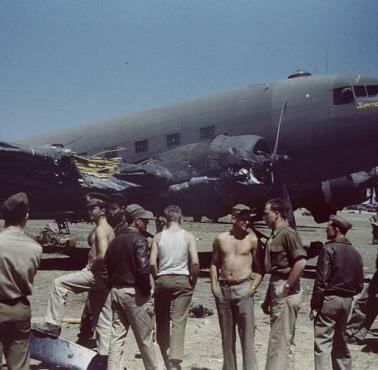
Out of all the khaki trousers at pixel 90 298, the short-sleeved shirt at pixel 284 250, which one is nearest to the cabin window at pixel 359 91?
the short-sleeved shirt at pixel 284 250

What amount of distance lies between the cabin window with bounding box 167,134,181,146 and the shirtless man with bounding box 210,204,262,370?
400 inches

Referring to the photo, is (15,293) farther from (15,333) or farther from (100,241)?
(100,241)

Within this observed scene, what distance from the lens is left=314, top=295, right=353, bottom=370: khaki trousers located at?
5.49 m

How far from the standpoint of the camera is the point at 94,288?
6.70m

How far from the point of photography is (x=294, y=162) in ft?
48.9

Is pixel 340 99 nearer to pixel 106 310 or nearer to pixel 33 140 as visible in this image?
pixel 106 310

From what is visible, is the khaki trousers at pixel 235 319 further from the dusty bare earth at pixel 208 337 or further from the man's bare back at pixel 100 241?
the man's bare back at pixel 100 241

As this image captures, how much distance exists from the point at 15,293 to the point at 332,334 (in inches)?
136

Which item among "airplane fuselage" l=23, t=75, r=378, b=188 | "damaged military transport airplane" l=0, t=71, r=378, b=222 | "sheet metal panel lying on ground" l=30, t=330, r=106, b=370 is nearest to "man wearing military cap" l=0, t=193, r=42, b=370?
"sheet metal panel lying on ground" l=30, t=330, r=106, b=370

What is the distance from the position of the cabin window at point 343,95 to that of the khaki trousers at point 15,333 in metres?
11.9

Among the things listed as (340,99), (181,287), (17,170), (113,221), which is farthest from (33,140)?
(181,287)

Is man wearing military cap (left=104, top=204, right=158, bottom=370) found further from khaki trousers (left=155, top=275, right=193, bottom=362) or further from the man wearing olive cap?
the man wearing olive cap

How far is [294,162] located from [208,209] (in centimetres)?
304

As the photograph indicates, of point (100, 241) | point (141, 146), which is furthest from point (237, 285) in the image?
point (141, 146)
